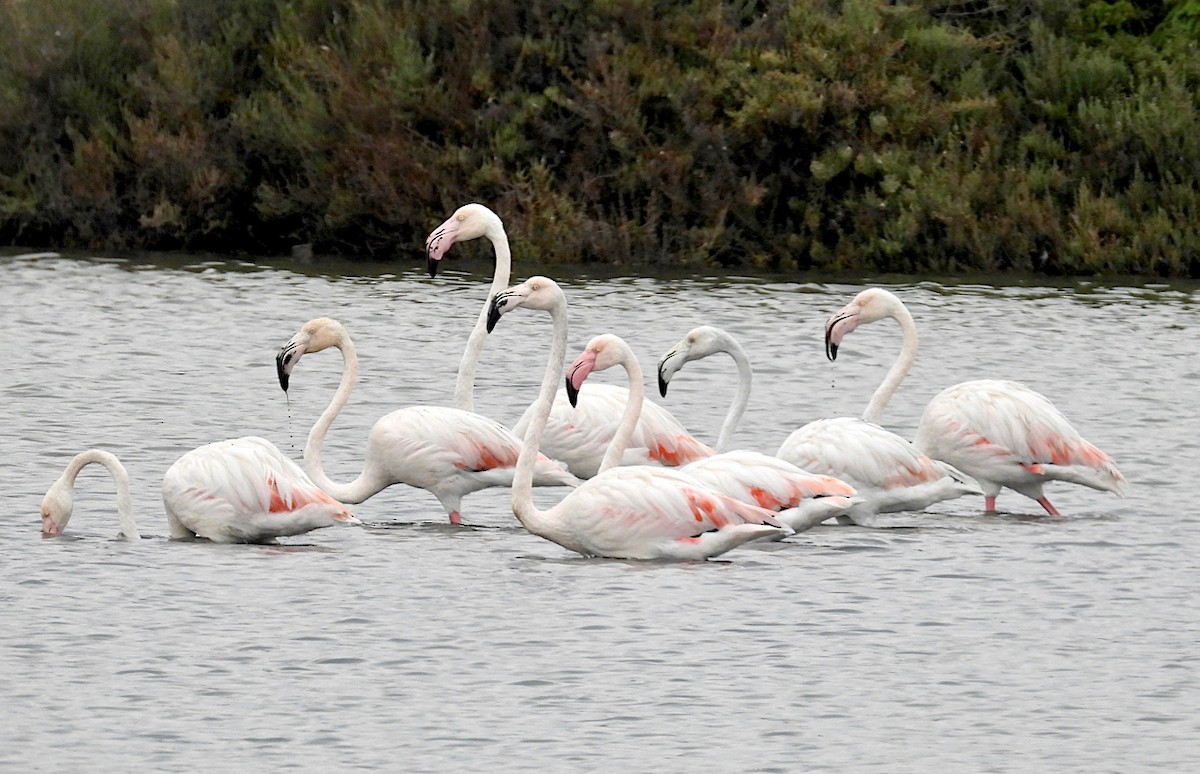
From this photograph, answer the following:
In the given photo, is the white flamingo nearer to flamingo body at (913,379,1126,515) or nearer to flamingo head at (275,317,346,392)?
flamingo body at (913,379,1126,515)

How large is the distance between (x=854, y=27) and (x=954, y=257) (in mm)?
2950

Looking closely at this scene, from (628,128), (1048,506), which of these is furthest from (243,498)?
(628,128)

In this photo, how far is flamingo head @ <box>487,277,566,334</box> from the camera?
9766mm

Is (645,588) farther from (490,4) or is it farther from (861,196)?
(490,4)

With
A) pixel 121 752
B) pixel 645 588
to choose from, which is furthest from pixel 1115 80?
pixel 121 752

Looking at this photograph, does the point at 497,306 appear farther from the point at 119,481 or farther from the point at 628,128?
the point at 628,128

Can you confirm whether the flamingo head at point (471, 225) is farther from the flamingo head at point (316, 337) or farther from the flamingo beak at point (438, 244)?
the flamingo head at point (316, 337)

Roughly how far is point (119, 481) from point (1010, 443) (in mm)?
4180

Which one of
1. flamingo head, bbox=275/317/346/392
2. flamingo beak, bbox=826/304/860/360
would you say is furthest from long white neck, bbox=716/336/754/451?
flamingo head, bbox=275/317/346/392

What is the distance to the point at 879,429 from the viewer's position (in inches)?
416

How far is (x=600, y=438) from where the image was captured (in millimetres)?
11008

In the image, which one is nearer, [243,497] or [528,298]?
[243,497]

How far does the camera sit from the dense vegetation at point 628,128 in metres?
24.4

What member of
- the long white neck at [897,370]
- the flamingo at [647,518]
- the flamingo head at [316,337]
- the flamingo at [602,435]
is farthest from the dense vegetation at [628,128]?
the flamingo at [647,518]
